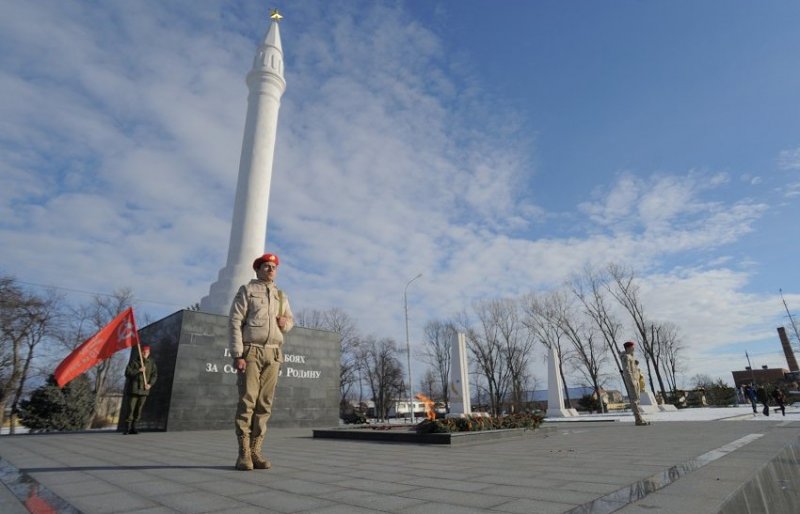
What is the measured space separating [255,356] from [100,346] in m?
7.73

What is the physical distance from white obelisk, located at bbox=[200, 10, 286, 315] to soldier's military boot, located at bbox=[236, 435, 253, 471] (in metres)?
11.8

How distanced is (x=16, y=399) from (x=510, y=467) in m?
34.8

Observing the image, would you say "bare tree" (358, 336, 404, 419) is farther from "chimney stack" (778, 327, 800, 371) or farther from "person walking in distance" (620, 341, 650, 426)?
"chimney stack" (778, 327, 800, 371)

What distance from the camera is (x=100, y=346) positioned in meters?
10.2

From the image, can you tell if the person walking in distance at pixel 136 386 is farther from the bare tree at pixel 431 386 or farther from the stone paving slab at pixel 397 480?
the bare tree at pixel 431 386

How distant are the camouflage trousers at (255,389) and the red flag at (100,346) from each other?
615 centimetres

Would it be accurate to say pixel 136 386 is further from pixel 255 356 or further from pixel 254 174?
pixel 254 174

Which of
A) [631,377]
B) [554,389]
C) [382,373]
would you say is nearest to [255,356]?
[631,377]

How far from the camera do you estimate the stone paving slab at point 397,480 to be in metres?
2.90

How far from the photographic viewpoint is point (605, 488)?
11.1ft

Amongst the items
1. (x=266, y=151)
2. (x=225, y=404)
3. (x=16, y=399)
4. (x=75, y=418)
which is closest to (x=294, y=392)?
(x=225, y=404)

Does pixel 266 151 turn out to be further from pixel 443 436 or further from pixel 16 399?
pixel 16 399

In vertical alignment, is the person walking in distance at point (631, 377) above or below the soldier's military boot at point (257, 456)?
above

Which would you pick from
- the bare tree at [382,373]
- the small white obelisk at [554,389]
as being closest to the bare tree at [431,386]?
the bare tree at [382,373]
